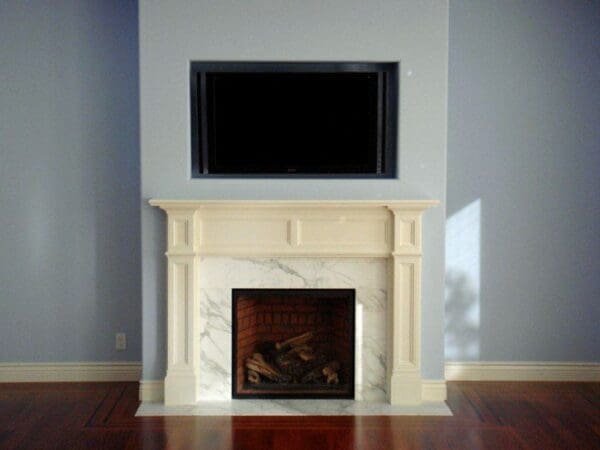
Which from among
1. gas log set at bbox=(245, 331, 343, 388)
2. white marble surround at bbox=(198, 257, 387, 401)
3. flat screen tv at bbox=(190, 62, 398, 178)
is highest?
flat screen tv at bbox=(190, 62, 398, 178)

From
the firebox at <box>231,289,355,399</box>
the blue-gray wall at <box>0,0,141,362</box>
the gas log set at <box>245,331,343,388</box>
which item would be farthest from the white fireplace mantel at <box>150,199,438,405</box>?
the blue-gray wall at <box>0,0,141,362</box>

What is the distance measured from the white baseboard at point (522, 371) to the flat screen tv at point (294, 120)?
5.08 ft

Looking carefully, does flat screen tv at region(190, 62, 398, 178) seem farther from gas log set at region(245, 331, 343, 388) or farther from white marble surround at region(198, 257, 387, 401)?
gas log set at region(245, 331, 343, 388)

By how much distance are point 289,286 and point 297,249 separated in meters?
0.25

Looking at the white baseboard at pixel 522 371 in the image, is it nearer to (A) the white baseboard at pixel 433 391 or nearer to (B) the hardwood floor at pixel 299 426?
(B) the hardwood floor at pixel 299 426

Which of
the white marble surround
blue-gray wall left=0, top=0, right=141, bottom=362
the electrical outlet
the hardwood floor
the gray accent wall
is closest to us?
the hardwood floor

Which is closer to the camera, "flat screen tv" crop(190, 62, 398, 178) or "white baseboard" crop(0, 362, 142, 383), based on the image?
"flat screen tv" crop(190, 62, 398, 178)

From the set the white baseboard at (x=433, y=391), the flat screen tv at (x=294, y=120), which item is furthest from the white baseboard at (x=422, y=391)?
the flat screen tv at (x=294, y=120)

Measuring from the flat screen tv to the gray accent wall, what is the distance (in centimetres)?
8

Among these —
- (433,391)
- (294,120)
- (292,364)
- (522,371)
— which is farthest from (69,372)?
(522,371)

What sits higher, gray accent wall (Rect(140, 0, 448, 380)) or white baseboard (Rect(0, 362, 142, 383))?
gray accent wall (Rect(140, 0, 448, 380))

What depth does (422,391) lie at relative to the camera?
4.41 m

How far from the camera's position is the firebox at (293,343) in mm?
4422

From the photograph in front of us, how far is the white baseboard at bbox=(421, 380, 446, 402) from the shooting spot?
442 cm
